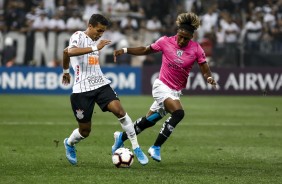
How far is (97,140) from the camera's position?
1497 cm

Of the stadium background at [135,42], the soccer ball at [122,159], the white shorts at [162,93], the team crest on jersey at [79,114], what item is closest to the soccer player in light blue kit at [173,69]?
the white shorts at [162,93]

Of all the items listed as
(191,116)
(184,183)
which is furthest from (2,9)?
(184,183)

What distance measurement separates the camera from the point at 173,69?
39.0 ft

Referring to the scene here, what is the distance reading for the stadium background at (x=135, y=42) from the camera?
96.7 ft

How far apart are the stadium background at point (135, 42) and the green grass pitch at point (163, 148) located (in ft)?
17.0

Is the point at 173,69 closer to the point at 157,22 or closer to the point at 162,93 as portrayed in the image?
the point at 162,93

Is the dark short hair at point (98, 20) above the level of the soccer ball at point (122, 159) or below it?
above

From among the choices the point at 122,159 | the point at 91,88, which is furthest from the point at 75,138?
the point at 122,159

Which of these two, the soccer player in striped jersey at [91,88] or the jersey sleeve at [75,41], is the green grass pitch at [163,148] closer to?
Answer: the soccer player in striped jersey at [91,88]

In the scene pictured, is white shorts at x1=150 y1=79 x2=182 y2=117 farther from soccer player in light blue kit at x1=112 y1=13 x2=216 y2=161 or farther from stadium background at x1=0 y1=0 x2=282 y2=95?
stadium background at x1=0 y1=0 x2=282 y2=95

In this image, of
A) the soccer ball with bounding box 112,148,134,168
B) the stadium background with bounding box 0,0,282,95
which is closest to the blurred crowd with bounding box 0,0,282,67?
the stadium background with bounding box 0,0,282,95

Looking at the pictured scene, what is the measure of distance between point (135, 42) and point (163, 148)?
54.2 ft

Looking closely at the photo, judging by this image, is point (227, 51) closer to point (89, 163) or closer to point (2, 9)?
point (2, 9)

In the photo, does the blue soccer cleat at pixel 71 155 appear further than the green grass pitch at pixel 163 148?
Yes
